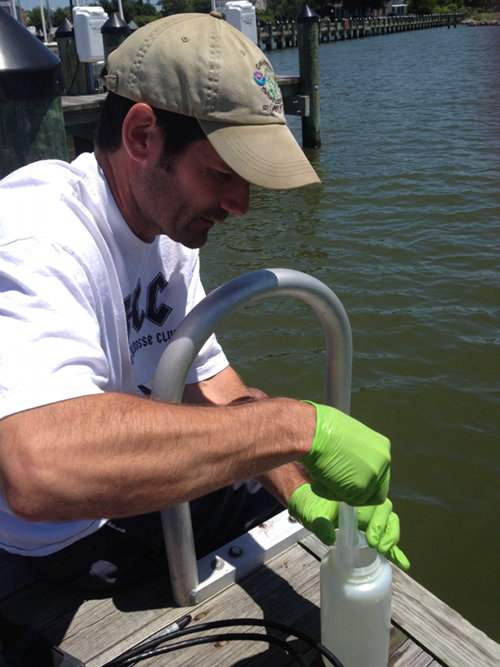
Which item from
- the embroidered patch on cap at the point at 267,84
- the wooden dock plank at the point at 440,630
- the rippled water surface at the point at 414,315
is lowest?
the rippled water surface at the point at 414,315

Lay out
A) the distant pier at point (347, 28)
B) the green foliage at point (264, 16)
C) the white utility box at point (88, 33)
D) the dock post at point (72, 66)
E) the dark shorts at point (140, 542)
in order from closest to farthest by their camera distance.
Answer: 1. the dark shorts at point (140, 542)
2. the white utility box at point (88, 33)
3. the dock post at point (72, 66)
4. the distant pier at point (347, 28)
5. the green foliage at point (264, 16)

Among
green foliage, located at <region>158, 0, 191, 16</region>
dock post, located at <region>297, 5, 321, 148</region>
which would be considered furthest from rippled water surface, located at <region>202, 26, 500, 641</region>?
green foliage, located at <region>158, 0, 191, 16</region>

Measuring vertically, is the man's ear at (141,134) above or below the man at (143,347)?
above

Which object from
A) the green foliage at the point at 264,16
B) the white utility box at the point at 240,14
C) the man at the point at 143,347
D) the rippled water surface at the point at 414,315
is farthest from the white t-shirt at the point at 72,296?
the green foliage at the point at 264,16

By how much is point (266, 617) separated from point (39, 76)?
297cm

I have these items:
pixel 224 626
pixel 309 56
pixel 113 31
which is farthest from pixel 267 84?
pixel 309 56

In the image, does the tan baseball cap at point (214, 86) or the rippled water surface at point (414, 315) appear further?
the rippled water surface at point (414, 315)

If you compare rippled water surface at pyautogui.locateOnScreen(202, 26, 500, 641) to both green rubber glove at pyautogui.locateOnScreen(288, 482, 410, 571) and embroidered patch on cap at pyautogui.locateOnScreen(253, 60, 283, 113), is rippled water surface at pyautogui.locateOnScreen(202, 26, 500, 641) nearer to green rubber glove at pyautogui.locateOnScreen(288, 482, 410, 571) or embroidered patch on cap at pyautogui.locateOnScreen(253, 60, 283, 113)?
green rubber glove at pyautogui.locateOnScreen(288, 482, 410, 571)

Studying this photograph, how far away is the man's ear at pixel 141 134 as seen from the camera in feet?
4.96

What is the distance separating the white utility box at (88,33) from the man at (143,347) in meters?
9.73

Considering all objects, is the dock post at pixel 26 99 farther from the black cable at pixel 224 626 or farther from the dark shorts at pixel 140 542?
the black cable at pixel 224 626

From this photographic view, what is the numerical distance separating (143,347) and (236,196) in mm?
572

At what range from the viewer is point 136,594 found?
1.77 meters

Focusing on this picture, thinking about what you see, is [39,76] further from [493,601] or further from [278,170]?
[493,601]
